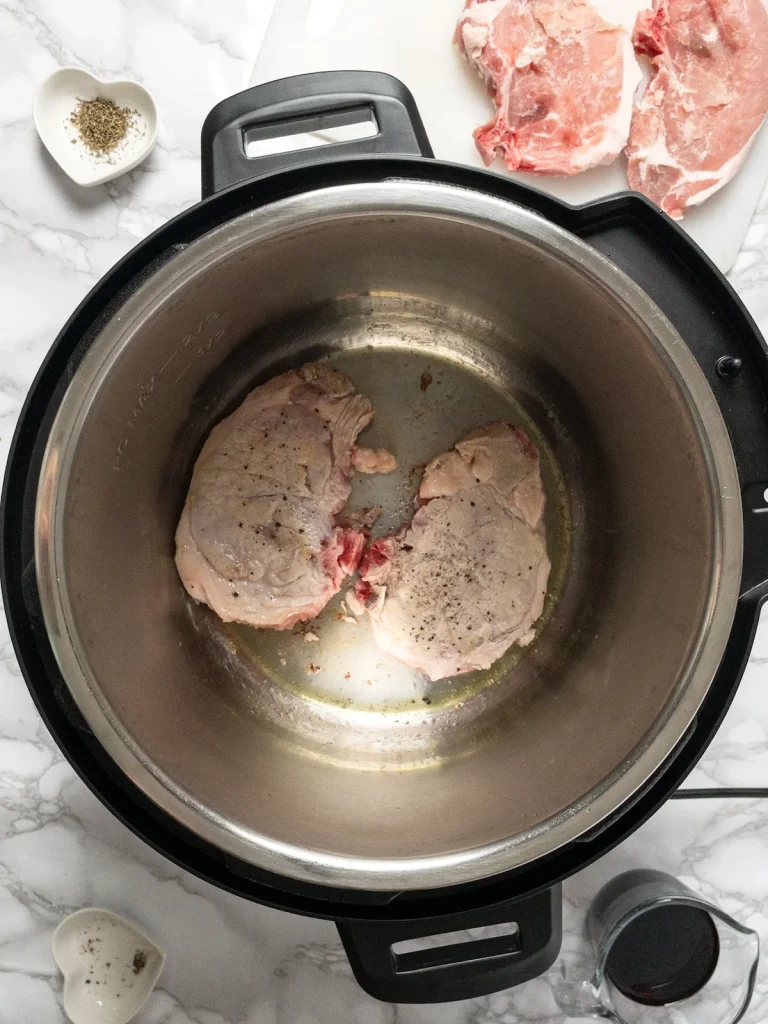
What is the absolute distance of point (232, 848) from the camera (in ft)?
2.83

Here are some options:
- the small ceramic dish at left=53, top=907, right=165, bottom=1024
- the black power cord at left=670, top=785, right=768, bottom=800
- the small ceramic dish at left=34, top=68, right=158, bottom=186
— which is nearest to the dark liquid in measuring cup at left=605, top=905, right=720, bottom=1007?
the black power cord at left=670, top=785, right=768, bottom=800

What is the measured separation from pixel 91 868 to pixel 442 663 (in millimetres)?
631

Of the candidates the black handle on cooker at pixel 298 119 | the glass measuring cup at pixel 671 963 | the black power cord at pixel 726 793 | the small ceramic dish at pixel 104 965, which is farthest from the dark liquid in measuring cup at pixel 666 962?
the black handle on cooker at pixel 298 119

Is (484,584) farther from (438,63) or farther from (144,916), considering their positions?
(438,63)

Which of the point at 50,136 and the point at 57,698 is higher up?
the point at 50,136

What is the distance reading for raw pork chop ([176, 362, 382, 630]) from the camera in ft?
3.92

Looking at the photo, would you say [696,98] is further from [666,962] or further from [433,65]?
[666,962]

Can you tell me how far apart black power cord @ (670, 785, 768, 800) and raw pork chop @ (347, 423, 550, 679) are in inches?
13.7

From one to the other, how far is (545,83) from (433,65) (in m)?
0.19

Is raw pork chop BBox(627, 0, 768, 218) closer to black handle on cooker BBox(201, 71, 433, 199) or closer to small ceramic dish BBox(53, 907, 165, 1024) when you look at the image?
black handle on cooker BBox(201, 71, 433, 199)

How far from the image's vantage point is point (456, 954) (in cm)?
103

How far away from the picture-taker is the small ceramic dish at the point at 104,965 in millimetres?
1197

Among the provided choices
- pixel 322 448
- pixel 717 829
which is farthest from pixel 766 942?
pixel 322 448

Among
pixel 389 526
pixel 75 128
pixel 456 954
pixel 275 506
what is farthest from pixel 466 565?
pixel 75 128
